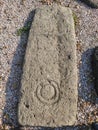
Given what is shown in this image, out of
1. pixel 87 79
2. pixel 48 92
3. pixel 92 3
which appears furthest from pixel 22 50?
pixel 92 3

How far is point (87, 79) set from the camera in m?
7.60

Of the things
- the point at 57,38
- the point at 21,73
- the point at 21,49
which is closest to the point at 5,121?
the point at 21,73

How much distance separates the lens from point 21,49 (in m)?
7.89

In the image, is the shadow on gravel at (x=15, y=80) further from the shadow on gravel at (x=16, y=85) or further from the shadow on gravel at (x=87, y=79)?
the shadow on gravel at (x=87, y=79)

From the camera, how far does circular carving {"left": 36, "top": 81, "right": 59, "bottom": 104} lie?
714 centimetres

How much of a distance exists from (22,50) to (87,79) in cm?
164

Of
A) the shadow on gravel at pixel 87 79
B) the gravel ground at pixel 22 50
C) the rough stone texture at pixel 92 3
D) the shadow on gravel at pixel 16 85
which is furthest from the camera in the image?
the rough stone texture at pixel 92 3

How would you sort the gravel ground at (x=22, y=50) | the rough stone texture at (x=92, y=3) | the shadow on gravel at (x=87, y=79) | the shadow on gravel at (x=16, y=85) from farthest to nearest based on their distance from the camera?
the rough stone texture at (x=92, y=3)
the shadow on gravel at (x=87, y=79)
the gravel ground at (x=22, y=50)
the shadow on gravel at (x=16, y=85)

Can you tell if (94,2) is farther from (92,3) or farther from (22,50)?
(22,50)

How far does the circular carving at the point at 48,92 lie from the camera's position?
714 centimetres

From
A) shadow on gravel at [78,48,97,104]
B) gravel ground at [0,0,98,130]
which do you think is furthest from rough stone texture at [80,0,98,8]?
shadow on gravel at [78,48,97,104]

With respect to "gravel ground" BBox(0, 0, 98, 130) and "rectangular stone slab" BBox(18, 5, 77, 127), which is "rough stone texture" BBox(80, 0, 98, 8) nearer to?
"gravel ground" BBox(0, 0, 98, 130)

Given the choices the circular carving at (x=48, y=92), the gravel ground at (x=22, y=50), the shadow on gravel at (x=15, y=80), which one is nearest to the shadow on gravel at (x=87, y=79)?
the gravel ground at (x=22, y=50)

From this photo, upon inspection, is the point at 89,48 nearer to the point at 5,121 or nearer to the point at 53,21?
the point at 53,21
